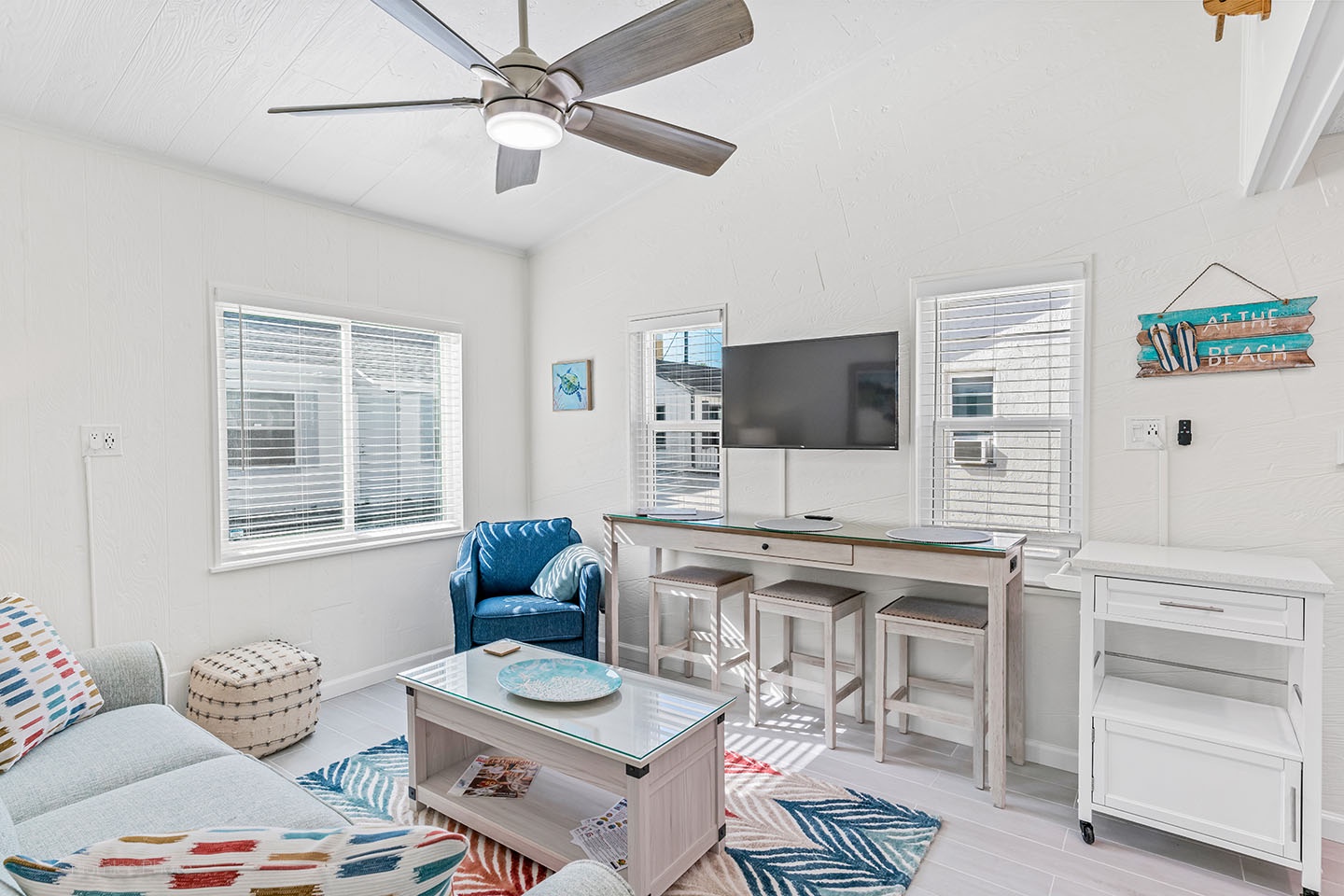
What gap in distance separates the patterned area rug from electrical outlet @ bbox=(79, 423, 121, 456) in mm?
1507

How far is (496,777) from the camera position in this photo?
255 cm

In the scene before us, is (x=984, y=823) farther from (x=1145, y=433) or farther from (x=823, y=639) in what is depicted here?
(x=1145, y=433)

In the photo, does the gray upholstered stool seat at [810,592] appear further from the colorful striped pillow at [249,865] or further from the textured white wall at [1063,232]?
the colorful striped pillow at [249,865]

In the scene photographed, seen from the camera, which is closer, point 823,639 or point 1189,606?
point 1189,606

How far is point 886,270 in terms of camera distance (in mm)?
3221

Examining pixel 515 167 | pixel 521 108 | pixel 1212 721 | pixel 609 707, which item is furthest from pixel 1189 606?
pixel 515 167

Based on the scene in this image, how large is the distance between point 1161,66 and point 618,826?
318 centimetres

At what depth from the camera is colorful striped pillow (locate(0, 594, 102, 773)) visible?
199cm

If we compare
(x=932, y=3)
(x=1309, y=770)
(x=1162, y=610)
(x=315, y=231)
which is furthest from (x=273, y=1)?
(x=1309, y=770)

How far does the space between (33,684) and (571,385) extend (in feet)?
9.24

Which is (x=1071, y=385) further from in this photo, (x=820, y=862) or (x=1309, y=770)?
(x=820, y=862)

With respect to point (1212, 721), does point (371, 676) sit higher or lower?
lower

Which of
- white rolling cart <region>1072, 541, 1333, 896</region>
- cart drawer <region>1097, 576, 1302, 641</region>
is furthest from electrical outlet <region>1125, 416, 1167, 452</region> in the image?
cart drawer <region>1097, 576, 1302, 641</region>

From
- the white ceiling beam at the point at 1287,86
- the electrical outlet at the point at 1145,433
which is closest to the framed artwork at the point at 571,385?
the electrical outlet at the point at 1145,433
